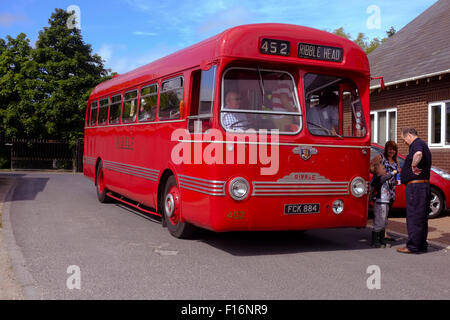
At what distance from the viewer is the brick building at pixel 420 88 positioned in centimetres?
1507

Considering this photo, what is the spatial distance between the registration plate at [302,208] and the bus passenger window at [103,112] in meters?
7.32

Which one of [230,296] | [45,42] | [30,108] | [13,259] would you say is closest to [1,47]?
[45,42]

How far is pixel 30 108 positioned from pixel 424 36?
23.3 m

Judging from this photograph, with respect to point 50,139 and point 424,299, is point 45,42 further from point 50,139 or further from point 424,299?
point 424,299

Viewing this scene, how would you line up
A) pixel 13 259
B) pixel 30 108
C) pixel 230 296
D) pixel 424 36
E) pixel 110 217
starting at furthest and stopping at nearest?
pixel 30 108, pixel 424 36, pixel 110 217, pixel 13 259, pixel 230 296

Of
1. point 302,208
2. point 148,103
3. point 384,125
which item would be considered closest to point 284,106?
point 302,208

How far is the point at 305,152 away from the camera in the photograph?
7.30 m

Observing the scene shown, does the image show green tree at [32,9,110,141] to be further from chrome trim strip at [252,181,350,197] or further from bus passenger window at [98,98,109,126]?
chrome trim strip at [252,181,350,197]

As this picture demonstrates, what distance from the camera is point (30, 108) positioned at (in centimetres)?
3253

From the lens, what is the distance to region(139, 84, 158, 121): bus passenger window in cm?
963

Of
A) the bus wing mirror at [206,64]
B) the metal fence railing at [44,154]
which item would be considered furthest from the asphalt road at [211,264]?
the metal fence railing at [44,154]

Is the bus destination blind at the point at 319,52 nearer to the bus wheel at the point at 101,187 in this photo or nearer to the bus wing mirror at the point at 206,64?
the bus wing mirror at the point at 206,64

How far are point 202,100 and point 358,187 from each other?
101 inches

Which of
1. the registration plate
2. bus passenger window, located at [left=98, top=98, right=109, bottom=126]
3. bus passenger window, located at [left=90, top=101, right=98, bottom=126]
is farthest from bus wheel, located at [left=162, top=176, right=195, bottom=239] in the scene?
bus passenger window, located at [left=90, top=101, right=98, bottom=126]
